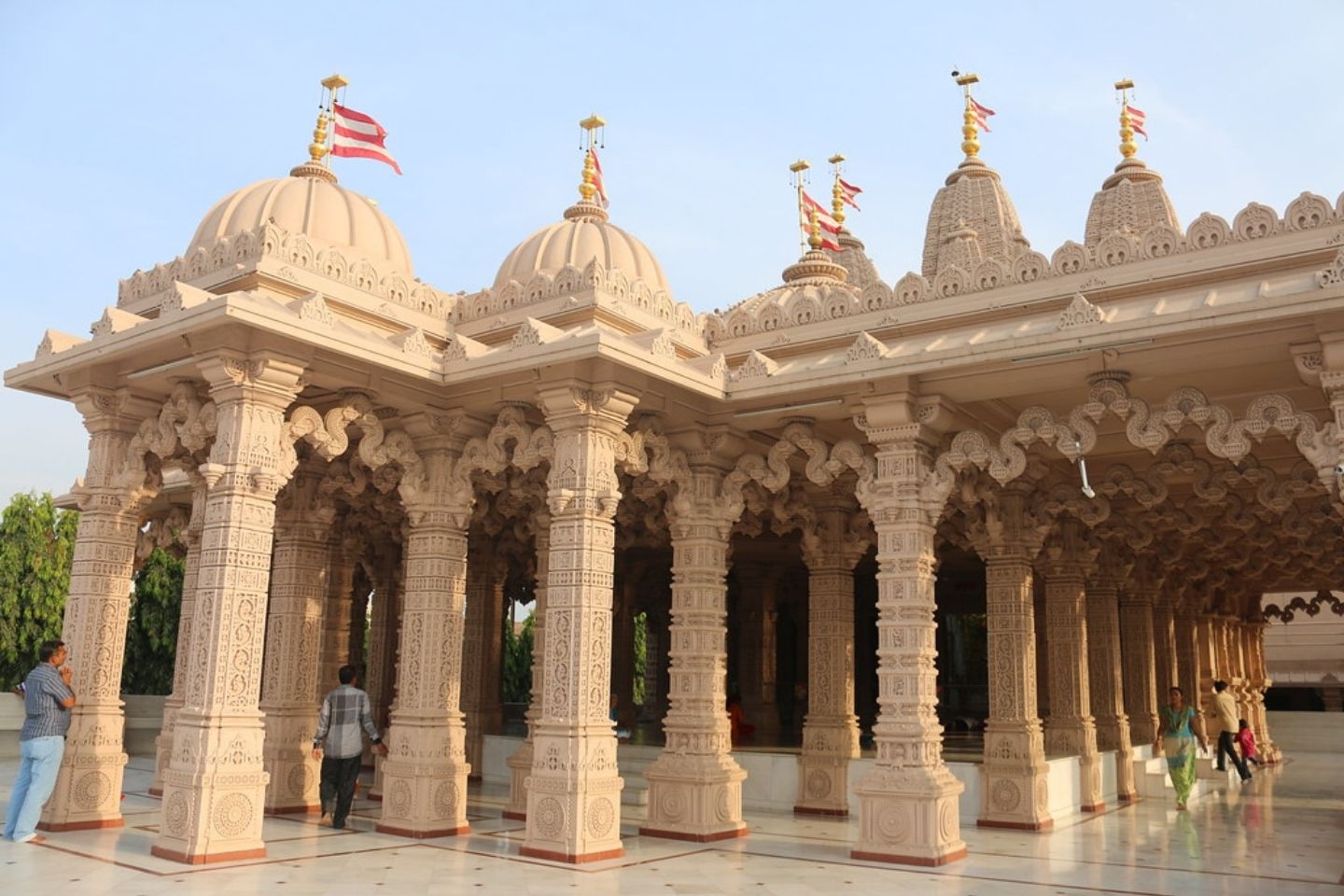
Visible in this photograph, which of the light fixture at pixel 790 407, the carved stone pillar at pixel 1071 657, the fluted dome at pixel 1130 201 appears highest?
the fluted dome at pixel 1130 201

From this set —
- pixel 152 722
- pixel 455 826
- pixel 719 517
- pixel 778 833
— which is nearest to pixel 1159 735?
pixel 778 833

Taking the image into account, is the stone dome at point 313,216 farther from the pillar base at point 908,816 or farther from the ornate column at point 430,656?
the pillar base at point 908,816

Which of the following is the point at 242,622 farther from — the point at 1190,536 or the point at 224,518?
the point at 1190,536

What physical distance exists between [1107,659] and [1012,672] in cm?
399

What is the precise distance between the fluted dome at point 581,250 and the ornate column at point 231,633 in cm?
290

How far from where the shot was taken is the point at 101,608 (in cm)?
904

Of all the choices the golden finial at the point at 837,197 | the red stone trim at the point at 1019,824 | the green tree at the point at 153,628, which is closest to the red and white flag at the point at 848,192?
the golden finial at the point at 837,197

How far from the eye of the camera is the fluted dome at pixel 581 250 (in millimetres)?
10391

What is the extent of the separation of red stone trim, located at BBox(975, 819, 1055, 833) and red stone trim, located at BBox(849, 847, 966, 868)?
2.53 metres

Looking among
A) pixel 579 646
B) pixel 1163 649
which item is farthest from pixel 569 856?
pixel 1163 649

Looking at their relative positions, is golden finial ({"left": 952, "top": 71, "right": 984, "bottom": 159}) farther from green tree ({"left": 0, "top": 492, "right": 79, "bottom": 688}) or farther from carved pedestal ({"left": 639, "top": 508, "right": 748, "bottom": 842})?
green tree ({"left": 0, "top": 492, "right": 79, "bottom": 688})

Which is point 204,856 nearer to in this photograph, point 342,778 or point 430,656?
point 342,778

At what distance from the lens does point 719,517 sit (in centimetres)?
988

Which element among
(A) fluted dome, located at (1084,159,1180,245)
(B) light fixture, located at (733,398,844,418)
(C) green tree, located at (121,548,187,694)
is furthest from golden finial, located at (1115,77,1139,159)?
(C) green tree, located at (121,548,187,694)
